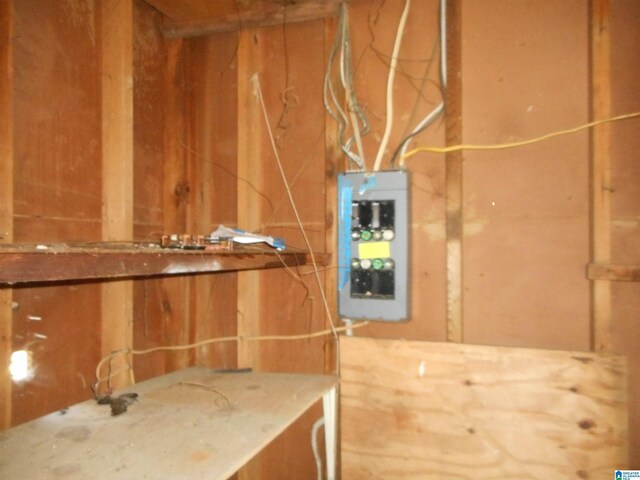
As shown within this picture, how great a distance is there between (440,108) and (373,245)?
1.65 feet

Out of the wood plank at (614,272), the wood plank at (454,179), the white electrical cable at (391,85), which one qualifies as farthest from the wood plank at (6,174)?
the wood plank at (614,272)

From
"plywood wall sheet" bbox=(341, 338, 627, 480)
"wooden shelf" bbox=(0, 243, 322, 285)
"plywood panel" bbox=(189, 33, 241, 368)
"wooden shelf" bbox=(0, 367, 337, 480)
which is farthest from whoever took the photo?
"plywood panel" bbox=(189, 33, 241, 368)

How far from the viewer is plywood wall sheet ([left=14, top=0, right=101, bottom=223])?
978mm

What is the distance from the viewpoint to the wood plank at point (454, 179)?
1.21 m

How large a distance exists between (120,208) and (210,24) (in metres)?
0.77

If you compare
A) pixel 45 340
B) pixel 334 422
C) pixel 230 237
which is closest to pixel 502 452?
pixel 334 422

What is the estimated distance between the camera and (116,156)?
1186 mm

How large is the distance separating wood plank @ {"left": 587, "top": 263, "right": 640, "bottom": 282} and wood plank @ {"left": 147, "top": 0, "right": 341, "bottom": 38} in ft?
3.87

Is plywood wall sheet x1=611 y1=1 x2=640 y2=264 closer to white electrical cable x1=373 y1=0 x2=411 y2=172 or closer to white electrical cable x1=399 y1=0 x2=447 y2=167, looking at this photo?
white electrical cable x1=399 y1=0 x2=447 y2=167

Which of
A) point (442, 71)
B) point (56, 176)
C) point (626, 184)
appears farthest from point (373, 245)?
point (56, 176)

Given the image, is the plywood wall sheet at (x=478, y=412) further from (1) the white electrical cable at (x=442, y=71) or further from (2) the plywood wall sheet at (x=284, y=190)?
(1) the white electrical cable at (x=442, y=71)

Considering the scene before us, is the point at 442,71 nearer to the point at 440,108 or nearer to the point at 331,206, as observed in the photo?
the point at 440,108

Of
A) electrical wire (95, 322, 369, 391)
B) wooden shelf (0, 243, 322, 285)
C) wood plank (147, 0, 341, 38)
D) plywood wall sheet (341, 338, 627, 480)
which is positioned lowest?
plywood wall sheet (341, 338, 627, 480)

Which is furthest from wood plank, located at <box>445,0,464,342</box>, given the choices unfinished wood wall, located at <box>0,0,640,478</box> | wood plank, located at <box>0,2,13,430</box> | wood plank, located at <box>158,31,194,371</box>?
wood plank, located at <box>0,2,13,430</box>
